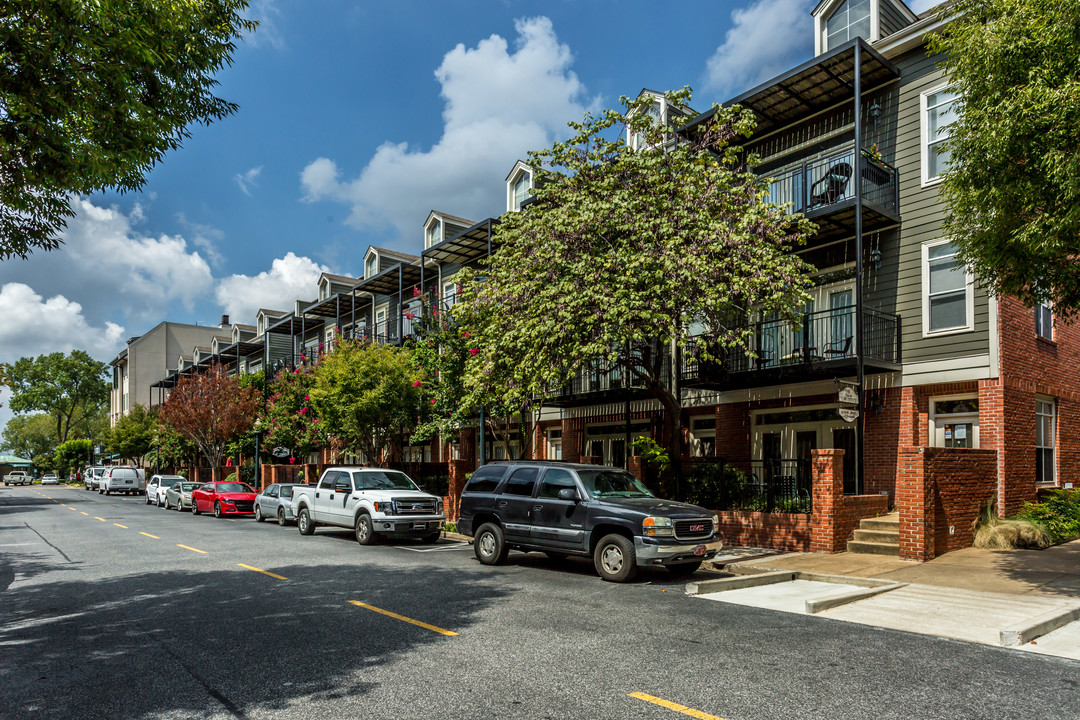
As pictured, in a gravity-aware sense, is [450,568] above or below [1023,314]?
below

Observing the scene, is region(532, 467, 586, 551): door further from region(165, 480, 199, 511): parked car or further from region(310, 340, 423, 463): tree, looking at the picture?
region(165, 480, 199, 511): parked car

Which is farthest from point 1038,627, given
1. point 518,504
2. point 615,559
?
point 518,504

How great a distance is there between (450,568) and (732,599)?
5.11 meters

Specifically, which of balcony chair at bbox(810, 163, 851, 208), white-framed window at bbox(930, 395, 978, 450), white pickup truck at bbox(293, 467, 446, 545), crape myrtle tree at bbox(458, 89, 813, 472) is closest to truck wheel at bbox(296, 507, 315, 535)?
white pickup truck at bbox(293, 467, 446, 545)

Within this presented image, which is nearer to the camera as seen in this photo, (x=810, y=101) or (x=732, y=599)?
(x=732, y=599)

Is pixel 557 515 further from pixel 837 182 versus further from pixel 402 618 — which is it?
pixel 837 182

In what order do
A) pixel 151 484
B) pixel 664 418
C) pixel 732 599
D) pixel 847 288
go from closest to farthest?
pixel 732 599 → pixel 847 288 → pixel 664 418 → pixel 151 484

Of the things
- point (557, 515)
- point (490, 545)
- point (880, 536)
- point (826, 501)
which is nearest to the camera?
point (557, 515)

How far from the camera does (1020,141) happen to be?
917cm

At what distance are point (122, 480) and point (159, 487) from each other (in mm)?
17319

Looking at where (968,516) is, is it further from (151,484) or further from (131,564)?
(151,484)

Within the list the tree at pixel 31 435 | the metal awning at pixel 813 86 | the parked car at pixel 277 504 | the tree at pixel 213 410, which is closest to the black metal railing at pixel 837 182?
the metal awning at pixel 813 86

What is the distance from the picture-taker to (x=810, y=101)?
18.0m

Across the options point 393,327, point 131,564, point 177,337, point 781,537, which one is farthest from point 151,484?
point 177,337
